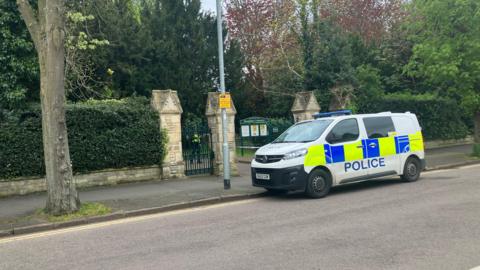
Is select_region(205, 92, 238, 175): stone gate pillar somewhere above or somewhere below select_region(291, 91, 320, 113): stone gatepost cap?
below

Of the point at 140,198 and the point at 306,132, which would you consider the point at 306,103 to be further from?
the point at 140,198

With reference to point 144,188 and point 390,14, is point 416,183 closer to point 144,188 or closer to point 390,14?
point 144,188

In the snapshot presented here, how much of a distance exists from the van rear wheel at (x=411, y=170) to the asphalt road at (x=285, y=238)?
2055 millimetres

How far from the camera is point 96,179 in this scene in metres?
12.9

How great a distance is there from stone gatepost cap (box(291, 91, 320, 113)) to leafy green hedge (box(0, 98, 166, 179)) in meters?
6.06

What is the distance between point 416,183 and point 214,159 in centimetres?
645

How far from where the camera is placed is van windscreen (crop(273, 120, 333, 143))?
1055 cm

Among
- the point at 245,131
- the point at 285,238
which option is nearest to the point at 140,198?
the point at 285,238

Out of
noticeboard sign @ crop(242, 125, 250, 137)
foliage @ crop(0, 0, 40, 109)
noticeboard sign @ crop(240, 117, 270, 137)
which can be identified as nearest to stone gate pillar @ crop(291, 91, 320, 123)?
noticeboard sign @ crop(240, 117, 270, 137)

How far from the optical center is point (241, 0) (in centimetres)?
3191

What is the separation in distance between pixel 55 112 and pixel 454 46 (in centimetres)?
1422

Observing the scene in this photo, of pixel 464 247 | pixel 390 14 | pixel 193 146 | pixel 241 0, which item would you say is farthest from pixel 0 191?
pixel 390 14

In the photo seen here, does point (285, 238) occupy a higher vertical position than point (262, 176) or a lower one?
lower

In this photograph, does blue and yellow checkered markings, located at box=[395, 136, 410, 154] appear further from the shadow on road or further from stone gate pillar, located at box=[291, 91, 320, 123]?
stone gate pillar, located at box=[291, 91, 320, 123]
